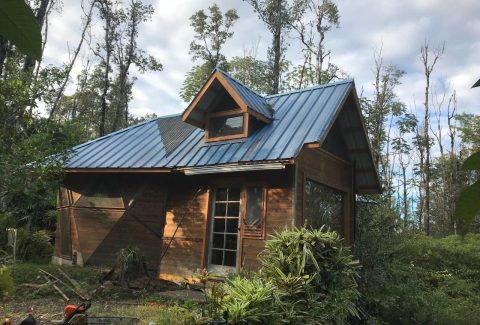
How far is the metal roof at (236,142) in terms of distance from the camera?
9586mm

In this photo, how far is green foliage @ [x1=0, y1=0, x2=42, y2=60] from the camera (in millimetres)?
676

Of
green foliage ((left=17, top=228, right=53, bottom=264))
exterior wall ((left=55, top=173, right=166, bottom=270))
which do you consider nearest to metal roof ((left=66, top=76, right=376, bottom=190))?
exterior wall ((left=55, top=173, right=166, bottom=270))

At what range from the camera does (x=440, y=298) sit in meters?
11.4

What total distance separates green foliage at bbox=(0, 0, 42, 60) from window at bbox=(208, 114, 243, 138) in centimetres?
1012

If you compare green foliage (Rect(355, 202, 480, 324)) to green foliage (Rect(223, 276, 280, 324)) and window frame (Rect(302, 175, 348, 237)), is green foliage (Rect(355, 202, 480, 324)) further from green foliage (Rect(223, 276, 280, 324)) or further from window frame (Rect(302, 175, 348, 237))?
green foliage (Rect(223, 276, 280, 324))

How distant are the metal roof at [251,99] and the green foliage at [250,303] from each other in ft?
17.2

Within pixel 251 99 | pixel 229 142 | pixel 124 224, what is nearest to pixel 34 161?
pixel 124 224

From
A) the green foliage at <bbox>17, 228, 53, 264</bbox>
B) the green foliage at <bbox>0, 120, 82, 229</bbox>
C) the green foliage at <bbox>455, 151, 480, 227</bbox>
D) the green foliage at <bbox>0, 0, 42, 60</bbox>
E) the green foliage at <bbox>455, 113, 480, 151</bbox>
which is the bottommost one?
the green foliage at <bbox>17, 228, 53, 264</bbox>

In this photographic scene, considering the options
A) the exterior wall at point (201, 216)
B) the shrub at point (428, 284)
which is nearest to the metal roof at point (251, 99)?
the exterior wall at point (201, 216)

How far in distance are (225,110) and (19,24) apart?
1077 cm

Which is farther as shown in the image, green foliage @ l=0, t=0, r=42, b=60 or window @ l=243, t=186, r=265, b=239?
window @ l=243, t=186, r=265, b=239

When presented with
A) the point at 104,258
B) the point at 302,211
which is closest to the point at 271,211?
the point at 302,211

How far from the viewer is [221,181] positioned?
1047 cm

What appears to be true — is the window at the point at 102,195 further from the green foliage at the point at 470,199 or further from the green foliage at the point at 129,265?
the green foliage at the point at 470,199
